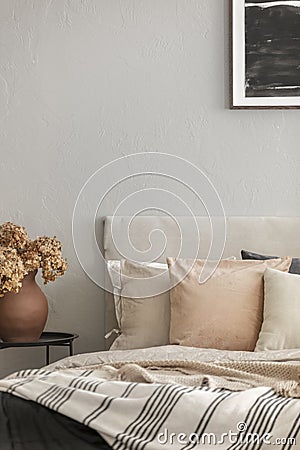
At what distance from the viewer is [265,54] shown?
4.07 m

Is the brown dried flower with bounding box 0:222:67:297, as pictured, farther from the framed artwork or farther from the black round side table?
the framed artwork

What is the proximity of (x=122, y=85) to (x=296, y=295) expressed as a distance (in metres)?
1.34

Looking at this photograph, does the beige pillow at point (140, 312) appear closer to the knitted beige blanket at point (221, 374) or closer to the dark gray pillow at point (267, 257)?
the dark gray pillow at point (267, 257)

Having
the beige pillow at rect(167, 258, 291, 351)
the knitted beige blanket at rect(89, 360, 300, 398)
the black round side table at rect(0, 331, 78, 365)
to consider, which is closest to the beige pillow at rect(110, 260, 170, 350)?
the beige pillow at rect(167, 258, 291, 351)

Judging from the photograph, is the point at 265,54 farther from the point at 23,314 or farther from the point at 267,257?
the point at 23,314

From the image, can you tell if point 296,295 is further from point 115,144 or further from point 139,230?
point 115,144

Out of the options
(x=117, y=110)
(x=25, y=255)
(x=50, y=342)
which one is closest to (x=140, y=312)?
(x=50, y=342)

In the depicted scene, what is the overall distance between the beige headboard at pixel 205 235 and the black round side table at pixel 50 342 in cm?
22

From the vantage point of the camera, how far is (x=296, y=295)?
11.3ft

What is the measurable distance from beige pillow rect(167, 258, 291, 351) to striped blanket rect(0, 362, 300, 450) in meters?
1.09

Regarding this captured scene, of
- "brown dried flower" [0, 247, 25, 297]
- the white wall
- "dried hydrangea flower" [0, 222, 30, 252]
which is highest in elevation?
the white wall

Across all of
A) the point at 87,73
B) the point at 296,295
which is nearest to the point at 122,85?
the point at 87,73

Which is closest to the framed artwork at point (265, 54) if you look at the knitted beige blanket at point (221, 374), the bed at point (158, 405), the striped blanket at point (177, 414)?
the bed at point (158, 405)

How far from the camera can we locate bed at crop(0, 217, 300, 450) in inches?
81.7
